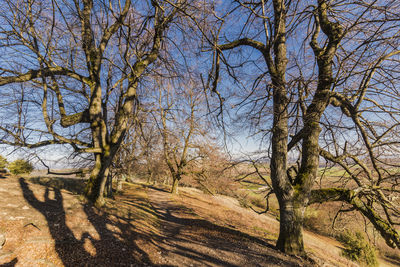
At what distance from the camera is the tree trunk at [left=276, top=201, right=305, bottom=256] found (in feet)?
14.7

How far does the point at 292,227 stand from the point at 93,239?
516cm

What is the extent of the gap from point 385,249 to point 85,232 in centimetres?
2393

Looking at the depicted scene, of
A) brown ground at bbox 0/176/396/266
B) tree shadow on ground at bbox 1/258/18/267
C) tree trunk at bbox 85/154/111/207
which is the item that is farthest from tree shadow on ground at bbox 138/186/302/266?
tree shadow on ground at bbox 1/258/18/267

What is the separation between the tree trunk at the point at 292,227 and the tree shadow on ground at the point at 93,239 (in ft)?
12.3

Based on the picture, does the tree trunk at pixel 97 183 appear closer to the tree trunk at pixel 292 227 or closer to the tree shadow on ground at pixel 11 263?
the tree shadow on ground at pixel 11 263

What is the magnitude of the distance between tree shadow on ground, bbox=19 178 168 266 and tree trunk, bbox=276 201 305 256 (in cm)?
374

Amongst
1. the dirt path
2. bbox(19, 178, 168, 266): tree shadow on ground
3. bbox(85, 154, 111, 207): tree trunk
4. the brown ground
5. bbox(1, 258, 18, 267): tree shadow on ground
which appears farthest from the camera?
bbox(85, 154, 111, 207): tree trunk

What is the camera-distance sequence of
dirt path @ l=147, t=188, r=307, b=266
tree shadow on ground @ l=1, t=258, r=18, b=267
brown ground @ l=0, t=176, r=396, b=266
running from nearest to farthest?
tree shadow on ground @ l=1, t=258, r=18, b=267
brown ground @ l=0, t=176, r=396, b=266
dirt path @ l=147, t=188, r=307, b=266

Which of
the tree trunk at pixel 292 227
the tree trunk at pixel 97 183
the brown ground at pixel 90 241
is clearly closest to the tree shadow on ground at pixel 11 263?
the brown ground at pixel 90 241

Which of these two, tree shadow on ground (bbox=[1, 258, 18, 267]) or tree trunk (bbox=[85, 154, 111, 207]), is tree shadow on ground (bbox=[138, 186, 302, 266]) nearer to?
tree trunk (bbox=[85, 154, 111, 207])

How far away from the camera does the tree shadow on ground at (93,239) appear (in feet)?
10.2

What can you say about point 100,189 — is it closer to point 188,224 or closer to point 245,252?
point 188,224

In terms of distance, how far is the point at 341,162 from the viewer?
16.8 ft

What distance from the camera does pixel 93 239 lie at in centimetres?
367
